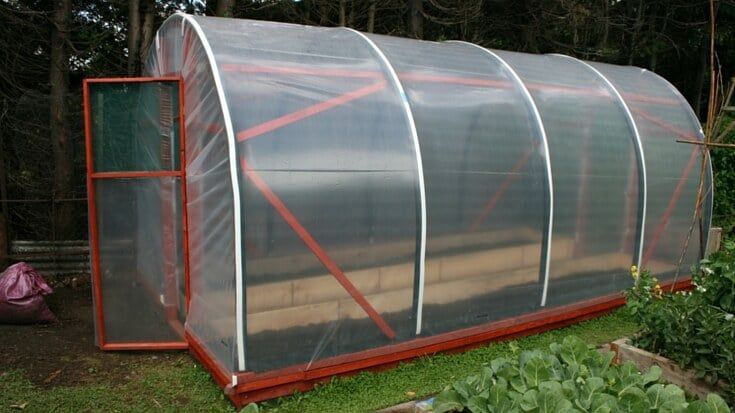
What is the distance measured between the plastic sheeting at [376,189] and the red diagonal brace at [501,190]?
0.02 metres

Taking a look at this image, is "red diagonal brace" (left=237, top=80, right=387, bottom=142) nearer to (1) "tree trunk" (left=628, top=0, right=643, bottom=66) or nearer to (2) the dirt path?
(2) the dirt path

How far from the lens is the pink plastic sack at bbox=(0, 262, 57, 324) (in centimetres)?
593

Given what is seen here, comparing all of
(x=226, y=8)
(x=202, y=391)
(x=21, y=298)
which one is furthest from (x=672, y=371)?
(x=226, y=8)

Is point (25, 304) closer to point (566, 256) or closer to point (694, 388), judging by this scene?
point (566, 256)

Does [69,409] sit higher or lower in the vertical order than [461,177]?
lower

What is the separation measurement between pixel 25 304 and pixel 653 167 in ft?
24.7

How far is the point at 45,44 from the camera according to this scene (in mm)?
9555

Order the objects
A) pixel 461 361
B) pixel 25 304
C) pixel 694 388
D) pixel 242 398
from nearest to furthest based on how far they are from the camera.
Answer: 1. pixel 694 388
2. pixel 242 398
3. pixel 461 361
4. pixel 25 304

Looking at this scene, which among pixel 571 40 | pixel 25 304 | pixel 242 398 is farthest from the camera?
pixel 571 40

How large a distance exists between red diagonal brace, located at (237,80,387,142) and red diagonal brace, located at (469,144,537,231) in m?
1.56

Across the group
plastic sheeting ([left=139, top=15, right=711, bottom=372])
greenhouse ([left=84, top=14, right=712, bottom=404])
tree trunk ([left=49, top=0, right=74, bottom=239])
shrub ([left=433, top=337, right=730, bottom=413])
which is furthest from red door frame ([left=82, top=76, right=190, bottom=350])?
tree trunk ([left=49, top=0, right=74, bottom=239])

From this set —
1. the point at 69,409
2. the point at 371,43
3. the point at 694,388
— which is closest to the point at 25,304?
the point at 69,409

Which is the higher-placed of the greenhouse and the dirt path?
the greenhouse

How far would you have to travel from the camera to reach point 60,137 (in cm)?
804
